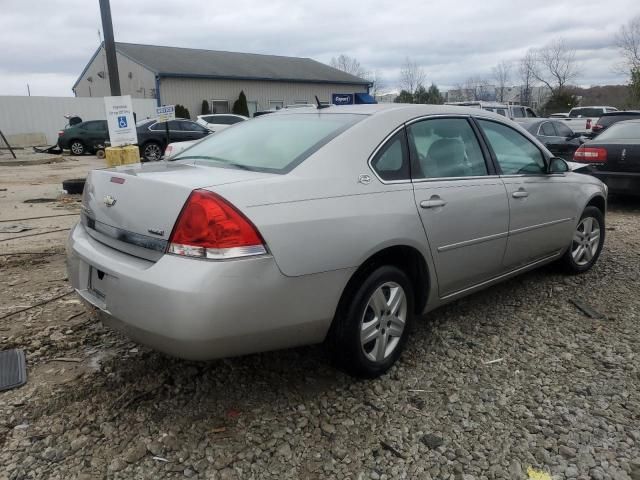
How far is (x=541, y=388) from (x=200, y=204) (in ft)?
6.99

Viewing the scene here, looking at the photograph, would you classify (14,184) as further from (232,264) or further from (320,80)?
(320,80)

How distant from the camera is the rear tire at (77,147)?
2147cm

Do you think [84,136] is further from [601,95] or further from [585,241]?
[601,95]

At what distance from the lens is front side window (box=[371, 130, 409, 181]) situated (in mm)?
3049

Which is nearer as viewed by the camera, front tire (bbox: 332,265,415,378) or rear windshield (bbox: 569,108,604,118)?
front tire (bbox: 332,265,415,378)

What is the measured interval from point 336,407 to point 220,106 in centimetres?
3305

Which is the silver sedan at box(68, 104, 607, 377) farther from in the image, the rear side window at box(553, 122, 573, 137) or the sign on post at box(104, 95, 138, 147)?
the rear side window at box(553, 122, 573, 137)

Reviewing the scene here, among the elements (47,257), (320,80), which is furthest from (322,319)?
(320,80)

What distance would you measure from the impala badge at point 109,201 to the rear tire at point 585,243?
12.2 feet

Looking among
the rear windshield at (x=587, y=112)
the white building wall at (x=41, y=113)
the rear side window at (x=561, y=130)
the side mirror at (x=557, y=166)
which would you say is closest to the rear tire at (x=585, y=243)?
the side mirror at (x=557, y=166)

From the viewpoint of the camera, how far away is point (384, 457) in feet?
8.19

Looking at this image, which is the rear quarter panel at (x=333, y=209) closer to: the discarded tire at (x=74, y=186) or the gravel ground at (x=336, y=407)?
the gravel ground at (x=336, y=407)

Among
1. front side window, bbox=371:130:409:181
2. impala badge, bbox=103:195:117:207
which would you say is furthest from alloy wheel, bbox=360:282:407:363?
impala badge, bbox=103:195:117:207

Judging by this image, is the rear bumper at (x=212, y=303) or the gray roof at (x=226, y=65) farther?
the gray roof at (x=226, y=65)
